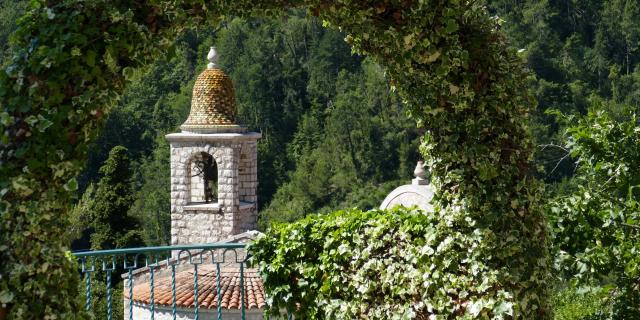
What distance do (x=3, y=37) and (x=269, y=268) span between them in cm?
4054

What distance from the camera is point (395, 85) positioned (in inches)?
154

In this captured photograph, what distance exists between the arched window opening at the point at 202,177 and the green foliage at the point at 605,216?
427 inches

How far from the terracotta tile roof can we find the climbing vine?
14.8 feet

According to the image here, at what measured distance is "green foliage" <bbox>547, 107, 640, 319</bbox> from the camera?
15.0 ft

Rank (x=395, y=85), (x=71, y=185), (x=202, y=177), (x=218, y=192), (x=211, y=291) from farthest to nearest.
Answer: (x=202, y=177), (x=218, y=192), (x=211, y=291), (x=395, y=85), (x=71, y=185)

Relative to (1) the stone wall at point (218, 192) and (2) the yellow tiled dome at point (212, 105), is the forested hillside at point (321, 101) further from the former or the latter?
(2) the yellow tiled dome at point (212, 105)

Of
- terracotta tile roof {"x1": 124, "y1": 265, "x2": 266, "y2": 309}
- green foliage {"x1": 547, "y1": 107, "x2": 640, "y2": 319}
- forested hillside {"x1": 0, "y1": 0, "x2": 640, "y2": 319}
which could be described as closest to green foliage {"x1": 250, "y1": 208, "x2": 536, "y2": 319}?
green foliage {"x1": 547, "y1": 107, "x2": 640, "y2": 319}

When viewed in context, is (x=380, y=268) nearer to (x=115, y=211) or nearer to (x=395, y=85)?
(x=395, y=85)

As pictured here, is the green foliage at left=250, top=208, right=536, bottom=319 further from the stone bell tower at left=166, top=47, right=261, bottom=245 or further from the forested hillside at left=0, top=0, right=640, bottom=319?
the forested hillside at left=0, top=0, right=640, bottom=319

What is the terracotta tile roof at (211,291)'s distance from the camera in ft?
27.8

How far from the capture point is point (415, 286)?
4066 millimetres

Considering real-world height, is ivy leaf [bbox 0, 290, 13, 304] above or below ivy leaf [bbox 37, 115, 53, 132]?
below

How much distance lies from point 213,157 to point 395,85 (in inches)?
450

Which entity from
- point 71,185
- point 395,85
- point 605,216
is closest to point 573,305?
point 605,216
